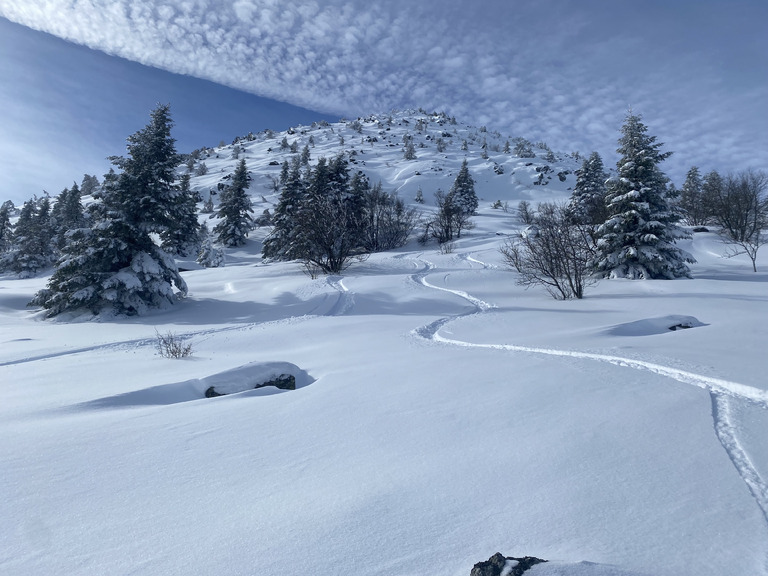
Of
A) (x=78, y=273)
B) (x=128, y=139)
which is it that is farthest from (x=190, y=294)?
(x=128, y=139)

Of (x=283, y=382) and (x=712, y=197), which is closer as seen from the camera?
(x=283, y=382)

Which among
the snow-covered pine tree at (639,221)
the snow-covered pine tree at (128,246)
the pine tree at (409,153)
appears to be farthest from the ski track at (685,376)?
the pine tree at (409,153)

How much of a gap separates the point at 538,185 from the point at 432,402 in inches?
3179

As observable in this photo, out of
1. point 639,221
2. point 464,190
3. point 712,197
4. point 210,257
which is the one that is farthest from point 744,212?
point 210,257

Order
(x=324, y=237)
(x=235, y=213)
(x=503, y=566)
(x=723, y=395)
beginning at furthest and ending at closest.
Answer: (x=235, y=213) < (x=324, y=237) < (x=723, y=395) < (x=503, y=566)

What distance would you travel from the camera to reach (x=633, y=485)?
7.61ft

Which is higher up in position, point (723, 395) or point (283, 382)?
point (723, 395)

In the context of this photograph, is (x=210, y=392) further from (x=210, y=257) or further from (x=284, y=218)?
(x=210, y=257)

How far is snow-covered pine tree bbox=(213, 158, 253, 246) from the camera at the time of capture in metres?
39.8

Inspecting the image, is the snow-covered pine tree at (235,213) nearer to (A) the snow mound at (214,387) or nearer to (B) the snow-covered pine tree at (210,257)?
(B) the snow-covered pine tree at (210,257)

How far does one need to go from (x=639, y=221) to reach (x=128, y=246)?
74.6 feet

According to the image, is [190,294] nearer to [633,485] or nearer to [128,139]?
[128,139]

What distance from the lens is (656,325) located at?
28.2 ft

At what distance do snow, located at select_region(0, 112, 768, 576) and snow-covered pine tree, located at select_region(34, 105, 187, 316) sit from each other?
28.8ft
